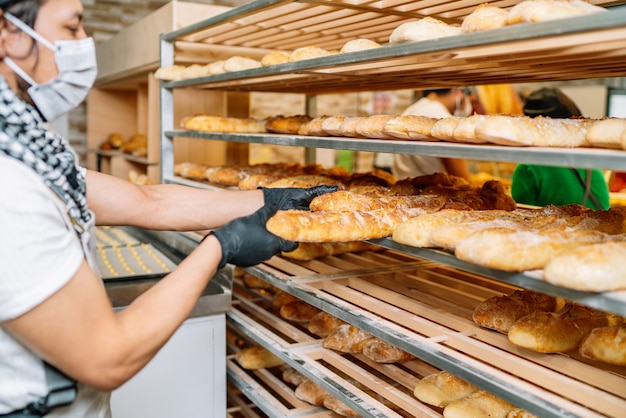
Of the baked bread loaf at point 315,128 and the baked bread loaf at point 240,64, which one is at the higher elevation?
the baked bread loaf at point 240,64

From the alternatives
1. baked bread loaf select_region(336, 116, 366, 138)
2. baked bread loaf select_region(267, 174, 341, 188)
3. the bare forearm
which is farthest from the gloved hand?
baked bread loaf select_region(267, 174, 341, 188)

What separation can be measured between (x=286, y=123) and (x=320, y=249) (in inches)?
24.8

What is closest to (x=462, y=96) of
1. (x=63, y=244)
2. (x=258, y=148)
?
(x=258, y=148)

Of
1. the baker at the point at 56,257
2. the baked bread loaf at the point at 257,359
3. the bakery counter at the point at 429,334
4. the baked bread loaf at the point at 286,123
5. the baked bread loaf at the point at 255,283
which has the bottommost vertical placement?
the baked bread loaf at the point at 257,359

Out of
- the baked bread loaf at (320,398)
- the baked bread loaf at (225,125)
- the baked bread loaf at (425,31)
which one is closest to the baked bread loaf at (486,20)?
the baked bread loaf at (425,31)

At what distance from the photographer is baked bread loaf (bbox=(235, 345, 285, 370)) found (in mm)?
2732

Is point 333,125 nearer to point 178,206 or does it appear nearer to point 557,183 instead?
point 178,206

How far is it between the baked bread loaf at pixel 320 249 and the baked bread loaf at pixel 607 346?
110cm

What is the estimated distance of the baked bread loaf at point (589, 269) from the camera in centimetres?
114

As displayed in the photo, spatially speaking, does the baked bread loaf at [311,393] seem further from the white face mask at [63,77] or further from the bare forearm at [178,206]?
the white face mask at [63,77]

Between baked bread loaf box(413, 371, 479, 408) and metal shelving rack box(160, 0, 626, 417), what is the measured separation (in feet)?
0.59

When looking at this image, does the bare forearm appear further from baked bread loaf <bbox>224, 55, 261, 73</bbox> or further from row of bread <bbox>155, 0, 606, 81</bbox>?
baked bread loaf <bbox>224, 55, 261, 73</bbox>

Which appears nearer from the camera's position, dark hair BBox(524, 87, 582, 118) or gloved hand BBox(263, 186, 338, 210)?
gloved hand BBox(263, 186, 338, 210)

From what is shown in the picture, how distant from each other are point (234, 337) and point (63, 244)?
2.07m
